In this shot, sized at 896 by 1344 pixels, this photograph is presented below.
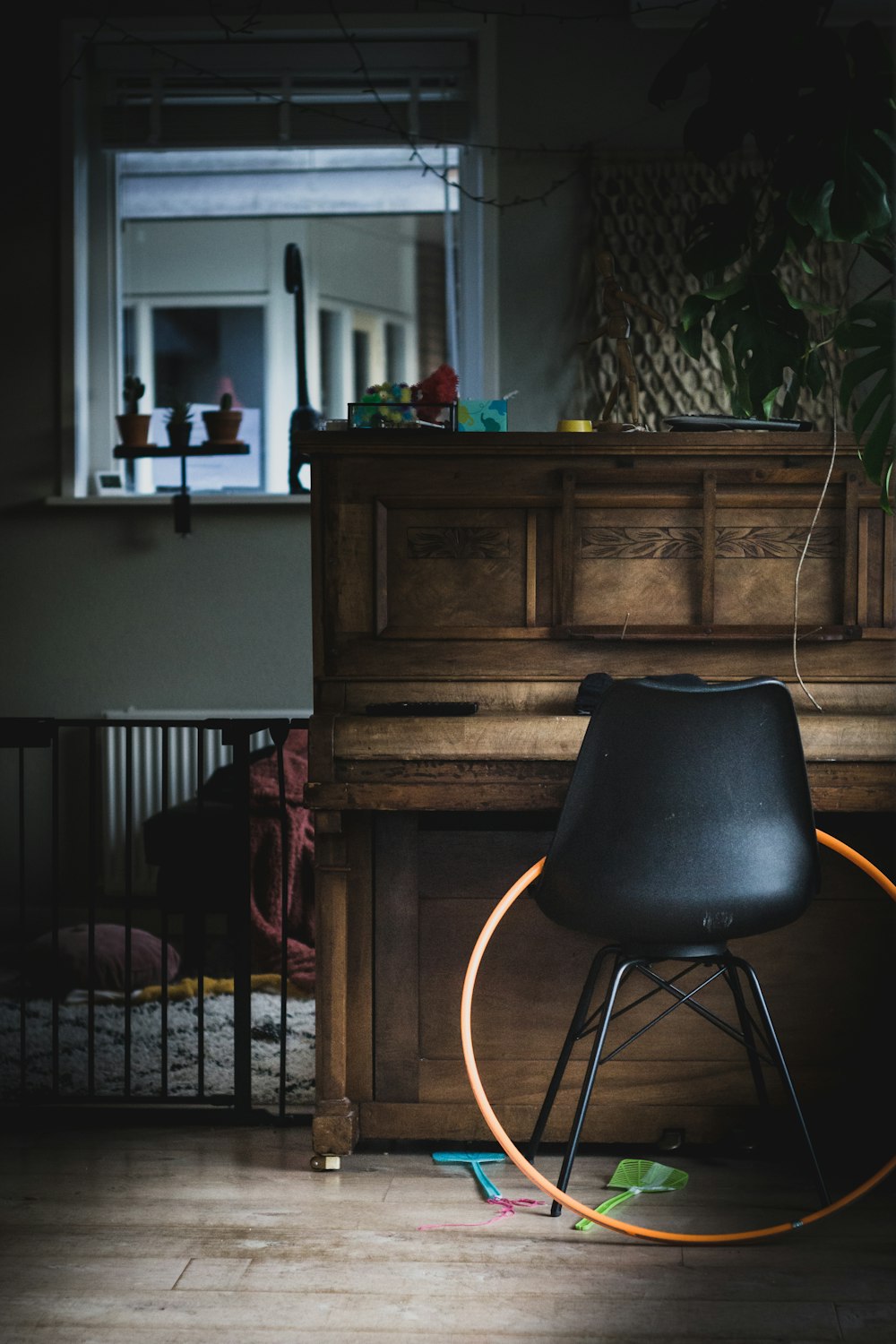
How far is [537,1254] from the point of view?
6.83ft

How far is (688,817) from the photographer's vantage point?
205 centimetres

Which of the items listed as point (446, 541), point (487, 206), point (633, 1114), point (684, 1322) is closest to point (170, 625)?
point (487, 206)

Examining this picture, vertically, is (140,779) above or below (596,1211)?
above

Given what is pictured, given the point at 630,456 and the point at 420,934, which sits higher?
the point at 630,456

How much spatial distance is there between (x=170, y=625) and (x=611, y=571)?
90.8 inches

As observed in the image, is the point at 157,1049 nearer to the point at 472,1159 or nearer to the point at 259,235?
the point at 472,1159

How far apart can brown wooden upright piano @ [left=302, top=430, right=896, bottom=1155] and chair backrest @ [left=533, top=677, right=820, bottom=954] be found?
1.23 ft

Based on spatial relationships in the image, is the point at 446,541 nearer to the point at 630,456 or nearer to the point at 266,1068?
the point at 630,456

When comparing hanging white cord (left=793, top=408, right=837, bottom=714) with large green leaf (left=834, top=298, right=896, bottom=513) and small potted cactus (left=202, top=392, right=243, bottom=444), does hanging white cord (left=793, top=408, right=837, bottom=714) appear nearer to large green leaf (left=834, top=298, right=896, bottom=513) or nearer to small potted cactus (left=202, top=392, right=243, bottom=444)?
large green leaf (left=834, top=298, right=896, bottom=513)

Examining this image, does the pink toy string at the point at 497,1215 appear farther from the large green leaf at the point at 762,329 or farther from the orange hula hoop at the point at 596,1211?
the large green leaf at the point at 762,329

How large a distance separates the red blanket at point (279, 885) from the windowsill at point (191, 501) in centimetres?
102

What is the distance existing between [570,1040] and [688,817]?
0.46 m

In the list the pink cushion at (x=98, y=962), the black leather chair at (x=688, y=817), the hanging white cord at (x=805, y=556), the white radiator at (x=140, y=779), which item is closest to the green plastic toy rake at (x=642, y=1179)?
the black leather chair at (x=688, y=817)

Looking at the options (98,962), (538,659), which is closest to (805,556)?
(538,659)
